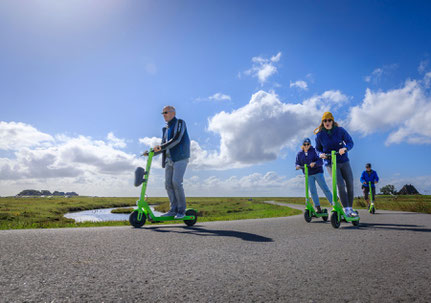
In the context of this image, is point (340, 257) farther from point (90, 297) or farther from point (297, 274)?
point (90, 297)

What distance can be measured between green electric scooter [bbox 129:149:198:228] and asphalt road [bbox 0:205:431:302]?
1785 mm

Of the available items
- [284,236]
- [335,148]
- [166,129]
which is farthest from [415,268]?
[166,129]

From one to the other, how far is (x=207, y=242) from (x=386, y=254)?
243cm

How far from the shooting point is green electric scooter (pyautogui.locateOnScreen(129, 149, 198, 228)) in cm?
612

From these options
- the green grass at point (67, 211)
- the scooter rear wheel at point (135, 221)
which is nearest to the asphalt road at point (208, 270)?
the scooter rear wheel at point (135, 221)

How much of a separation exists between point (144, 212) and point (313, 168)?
5577 mm

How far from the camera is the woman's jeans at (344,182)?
6984mm

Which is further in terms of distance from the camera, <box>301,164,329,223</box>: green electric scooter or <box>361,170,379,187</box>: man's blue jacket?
<box>361,170,379,187</box>: man's blue jacket

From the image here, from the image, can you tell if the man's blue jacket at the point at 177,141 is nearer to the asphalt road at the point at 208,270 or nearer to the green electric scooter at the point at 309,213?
the asphalt road at the point at 208,270

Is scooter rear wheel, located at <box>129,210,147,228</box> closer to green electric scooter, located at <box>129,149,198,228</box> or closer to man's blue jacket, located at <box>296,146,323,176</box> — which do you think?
green electric scooter, located at <box>129,149,198,228</box>

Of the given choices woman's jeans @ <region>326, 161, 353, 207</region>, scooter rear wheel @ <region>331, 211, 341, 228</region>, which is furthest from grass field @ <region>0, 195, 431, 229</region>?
woman's jeans @ <region>326, 161, 353, 207</region>

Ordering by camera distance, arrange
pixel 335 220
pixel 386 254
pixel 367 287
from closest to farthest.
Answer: pixel 367 287 < pixel 386 254 < pixel 335 220

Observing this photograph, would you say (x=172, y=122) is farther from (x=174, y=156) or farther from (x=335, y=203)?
(x=335, y=203)

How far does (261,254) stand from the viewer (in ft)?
11.1
